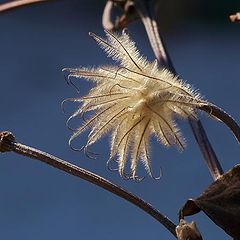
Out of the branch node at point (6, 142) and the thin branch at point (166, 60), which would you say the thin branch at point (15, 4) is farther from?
the branch node at point (6, 142)

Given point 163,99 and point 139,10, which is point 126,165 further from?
point 139,10

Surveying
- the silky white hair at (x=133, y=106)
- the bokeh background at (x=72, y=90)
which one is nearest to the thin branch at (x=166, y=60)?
the silky white hair at (x=133, y=106)

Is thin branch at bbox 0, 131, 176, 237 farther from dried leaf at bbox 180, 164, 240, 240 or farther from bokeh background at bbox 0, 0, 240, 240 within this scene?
bokeh background at bbox 0, 0, 240, 240

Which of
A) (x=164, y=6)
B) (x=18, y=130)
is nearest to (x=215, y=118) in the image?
(x=164, y=6)

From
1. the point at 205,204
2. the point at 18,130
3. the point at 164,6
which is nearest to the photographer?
the point at 205,204

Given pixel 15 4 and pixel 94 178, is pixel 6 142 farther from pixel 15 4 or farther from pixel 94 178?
pixel 15 4

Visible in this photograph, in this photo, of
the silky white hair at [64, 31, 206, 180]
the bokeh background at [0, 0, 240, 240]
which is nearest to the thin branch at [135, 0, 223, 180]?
the silky white hair at [64, 31, 206, 180]
